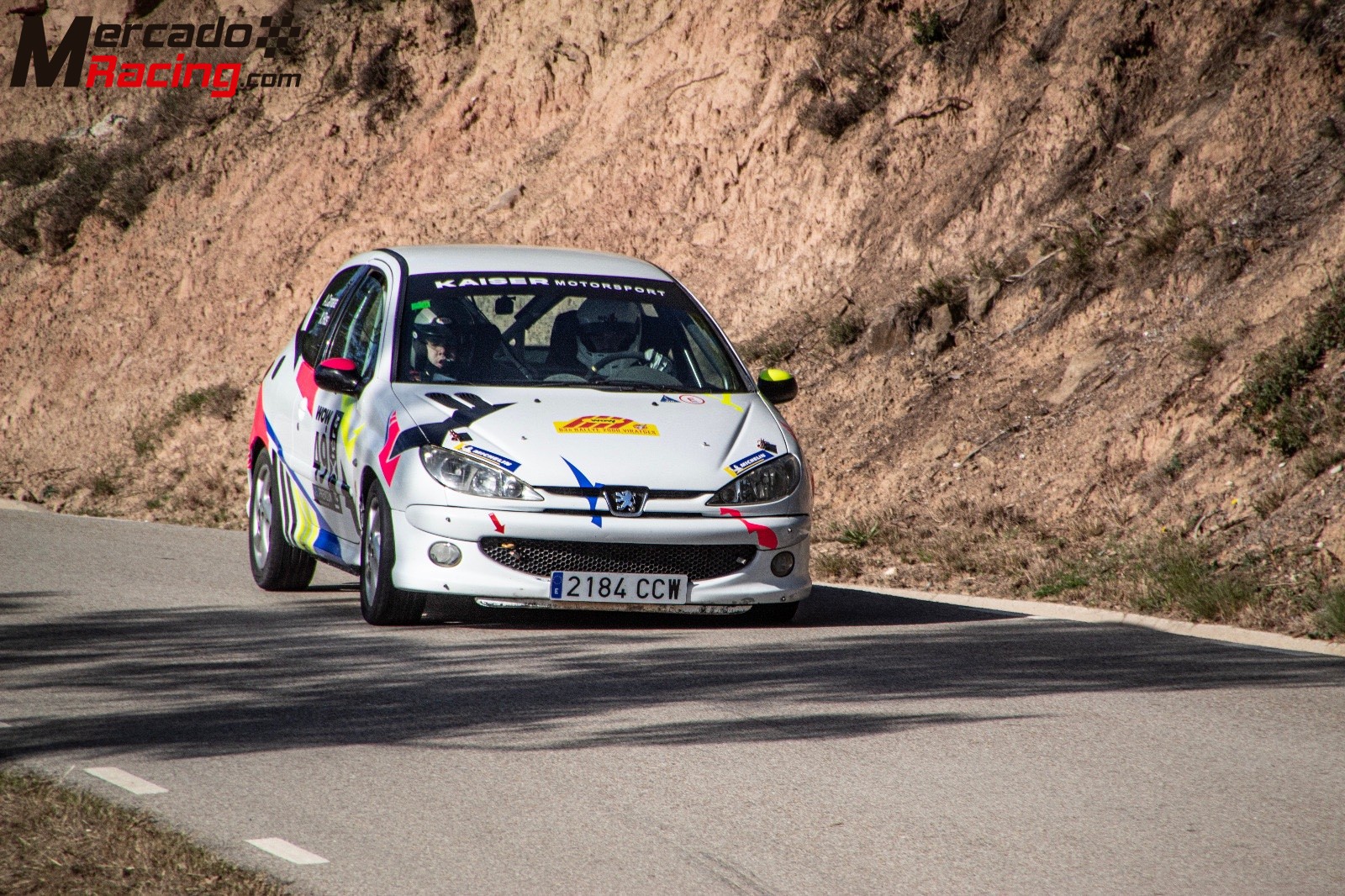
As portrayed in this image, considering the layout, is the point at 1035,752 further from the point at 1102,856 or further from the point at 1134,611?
the point at 1134,611

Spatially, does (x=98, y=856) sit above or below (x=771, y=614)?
below

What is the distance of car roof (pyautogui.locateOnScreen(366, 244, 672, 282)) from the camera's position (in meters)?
9.48

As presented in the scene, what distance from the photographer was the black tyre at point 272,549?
9977 millimetres

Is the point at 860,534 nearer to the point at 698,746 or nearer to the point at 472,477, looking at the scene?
the point at 472,477

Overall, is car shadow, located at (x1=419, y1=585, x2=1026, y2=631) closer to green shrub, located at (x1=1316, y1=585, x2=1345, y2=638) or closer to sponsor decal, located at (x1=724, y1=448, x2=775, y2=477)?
sponsor decal, located at (x1=724, y1=448, x2=775, y2=477)

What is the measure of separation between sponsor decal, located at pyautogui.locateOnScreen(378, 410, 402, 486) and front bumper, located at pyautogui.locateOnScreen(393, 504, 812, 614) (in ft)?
0.72

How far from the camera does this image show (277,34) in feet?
97.7

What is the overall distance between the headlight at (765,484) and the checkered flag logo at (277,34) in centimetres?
2304

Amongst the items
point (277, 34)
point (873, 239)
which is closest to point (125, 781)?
point (873, 239)

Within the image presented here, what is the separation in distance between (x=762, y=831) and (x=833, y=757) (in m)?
0.96

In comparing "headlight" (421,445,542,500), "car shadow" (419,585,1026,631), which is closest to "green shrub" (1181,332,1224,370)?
"car shadow" (419,585,1026,631)

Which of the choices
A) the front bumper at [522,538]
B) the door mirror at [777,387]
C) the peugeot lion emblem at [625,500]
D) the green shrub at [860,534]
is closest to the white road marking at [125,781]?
the front bumper at [522,538]

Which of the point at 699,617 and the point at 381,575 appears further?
the point at 699,617

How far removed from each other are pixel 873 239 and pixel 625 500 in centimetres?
996
